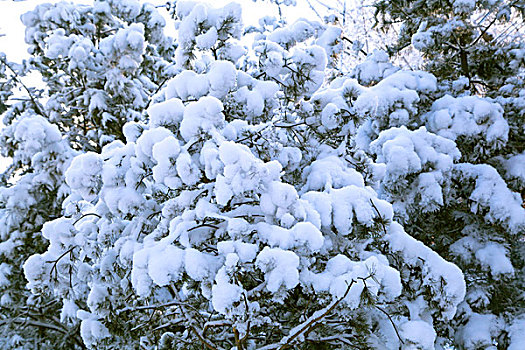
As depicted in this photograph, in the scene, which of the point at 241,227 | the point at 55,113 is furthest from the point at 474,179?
the point at 55,113

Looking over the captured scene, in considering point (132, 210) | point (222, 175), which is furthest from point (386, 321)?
point (132, 210)

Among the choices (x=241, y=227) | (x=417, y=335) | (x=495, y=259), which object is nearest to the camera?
(x=241, y=227)

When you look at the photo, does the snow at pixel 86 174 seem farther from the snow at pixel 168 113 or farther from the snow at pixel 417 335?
the snow at pixel 417 335

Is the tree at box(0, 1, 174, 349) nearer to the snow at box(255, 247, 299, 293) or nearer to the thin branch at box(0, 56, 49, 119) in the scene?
the thin branch at box(0, 56, 49, 119)

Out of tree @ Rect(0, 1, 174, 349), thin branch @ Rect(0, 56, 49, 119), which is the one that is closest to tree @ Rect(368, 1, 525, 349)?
tree @ Rect(0, 1, 174, 349)

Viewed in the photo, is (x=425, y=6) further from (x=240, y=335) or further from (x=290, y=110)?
(x=240, y=335)

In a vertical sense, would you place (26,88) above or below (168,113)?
below

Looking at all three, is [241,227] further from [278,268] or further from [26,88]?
[26,88]

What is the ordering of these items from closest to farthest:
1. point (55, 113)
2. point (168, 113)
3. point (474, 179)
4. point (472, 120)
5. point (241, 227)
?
1. point (241, 227)
2. point (168, 113)
3. point (474, 179)
4. point (472, 120)
5. point (55, 113)

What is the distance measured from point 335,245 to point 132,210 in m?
1.45

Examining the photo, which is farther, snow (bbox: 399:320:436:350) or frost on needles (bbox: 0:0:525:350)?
snow (bbox: 399:320:436:350)

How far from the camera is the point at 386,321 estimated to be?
3.37 meters

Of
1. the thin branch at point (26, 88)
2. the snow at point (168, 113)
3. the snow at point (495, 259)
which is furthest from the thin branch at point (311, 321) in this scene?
the thin branch at point (26, 88)

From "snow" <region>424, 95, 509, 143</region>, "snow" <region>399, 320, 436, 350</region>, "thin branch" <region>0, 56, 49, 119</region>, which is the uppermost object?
"snow" <region>424, 95, 509, 143</region>
